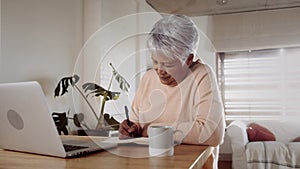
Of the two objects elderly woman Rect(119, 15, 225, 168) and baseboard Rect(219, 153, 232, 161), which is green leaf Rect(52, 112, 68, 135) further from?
baseboard Rect(219, 153, 232, 161)

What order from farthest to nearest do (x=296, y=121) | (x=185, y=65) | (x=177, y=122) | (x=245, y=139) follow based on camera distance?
(x=296, y=121), (x=245, y=139), (x=185, y=65), (x=177, y=122)

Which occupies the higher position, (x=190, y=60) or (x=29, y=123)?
(x=190, y=60)

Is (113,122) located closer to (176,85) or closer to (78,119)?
(176,85)

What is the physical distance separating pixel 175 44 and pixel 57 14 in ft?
5.49

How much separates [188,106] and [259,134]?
2533 mm

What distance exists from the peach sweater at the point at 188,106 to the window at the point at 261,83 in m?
3.00

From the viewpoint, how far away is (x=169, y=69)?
1.25 meters

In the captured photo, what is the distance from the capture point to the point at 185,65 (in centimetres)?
127

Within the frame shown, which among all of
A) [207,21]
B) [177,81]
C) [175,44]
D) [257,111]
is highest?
[207,21]

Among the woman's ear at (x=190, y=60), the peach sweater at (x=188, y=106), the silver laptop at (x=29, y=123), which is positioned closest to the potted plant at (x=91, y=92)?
the peach sweater at (x=188, y=106)

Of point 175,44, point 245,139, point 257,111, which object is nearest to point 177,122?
point 175,44

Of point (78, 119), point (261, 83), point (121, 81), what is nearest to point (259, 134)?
point (261, 83)

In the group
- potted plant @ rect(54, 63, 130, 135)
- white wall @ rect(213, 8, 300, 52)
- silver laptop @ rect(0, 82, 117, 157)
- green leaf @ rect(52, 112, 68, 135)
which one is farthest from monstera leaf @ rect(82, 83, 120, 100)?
white wall @ rect(213, 8, 300, 52)

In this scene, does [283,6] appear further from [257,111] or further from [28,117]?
[28,117]
